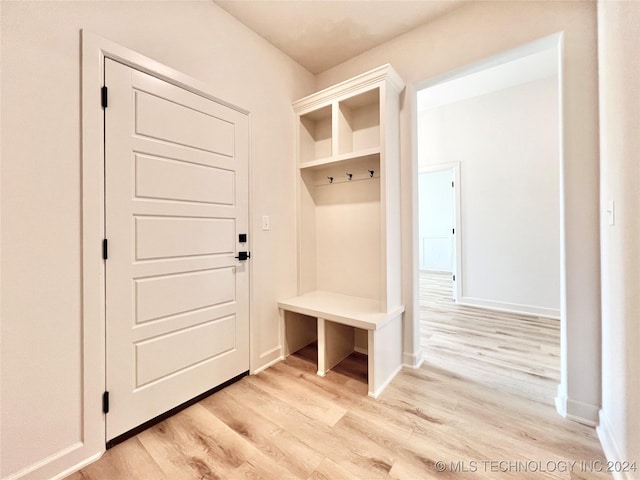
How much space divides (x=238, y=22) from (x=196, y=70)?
25.1 inches

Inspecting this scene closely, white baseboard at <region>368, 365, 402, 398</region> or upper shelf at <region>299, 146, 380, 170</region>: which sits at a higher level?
upper shelf at <region>299, 146, 380, 170</region>

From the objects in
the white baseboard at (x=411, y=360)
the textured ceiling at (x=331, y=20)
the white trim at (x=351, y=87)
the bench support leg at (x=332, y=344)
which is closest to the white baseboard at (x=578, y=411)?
the white baseboard at (x=411, y=360)

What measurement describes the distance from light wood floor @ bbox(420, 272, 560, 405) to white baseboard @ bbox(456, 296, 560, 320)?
12 cm

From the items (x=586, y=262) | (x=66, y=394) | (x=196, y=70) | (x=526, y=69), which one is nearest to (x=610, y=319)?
(x=586, y=262)

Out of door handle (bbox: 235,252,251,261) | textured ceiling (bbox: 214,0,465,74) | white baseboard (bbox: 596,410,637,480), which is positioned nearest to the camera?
white baseboard (bbox: 596,410,637,480)

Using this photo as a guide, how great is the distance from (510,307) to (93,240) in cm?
457

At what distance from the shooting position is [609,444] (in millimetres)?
1328

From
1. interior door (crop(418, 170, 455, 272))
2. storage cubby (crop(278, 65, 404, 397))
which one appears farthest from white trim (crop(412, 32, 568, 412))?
interior door (crop(418, 170, 455, 272))

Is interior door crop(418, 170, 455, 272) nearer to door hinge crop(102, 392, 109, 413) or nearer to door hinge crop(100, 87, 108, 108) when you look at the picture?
door hinge crop(100, 87, 108, 108)

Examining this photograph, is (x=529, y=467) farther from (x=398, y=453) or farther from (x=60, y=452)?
(x=60, y=452)

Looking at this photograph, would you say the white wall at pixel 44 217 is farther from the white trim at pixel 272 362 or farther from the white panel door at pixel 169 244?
the white trim at pixel 272 362

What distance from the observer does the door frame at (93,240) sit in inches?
52.1

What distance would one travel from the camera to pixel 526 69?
3268 millimetres

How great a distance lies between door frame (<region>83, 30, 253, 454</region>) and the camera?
4.34ft
